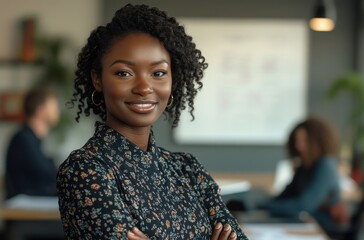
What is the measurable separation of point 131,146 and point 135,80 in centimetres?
14

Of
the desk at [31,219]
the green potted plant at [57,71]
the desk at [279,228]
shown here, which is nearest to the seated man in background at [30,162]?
the desk at [31,219]

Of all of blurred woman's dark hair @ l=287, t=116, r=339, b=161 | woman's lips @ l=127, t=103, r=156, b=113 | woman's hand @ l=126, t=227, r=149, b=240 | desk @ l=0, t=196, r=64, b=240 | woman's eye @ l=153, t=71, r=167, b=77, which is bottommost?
desk @ l=0, t=196, r=64, b=240

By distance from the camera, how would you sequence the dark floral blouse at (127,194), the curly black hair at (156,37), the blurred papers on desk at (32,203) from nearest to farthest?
the dark floral blouse at (127,194) < the curly black hair at (156,37) < the blurred papers on desk at (32,203)

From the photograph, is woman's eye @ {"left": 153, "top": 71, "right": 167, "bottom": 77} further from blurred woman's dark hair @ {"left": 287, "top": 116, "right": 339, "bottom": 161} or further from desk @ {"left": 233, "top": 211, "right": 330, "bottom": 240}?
blurred woman's dark hair @ {"left": 287, "top": 116, "right": 339, "bottom": 161}

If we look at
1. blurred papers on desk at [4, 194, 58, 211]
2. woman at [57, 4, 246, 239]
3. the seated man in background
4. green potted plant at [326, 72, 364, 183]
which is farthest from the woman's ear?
green potted plant at [326, 72, 364, 183]

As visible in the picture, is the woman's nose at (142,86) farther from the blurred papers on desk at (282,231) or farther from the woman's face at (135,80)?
the blurred papers on desk at (282,231)

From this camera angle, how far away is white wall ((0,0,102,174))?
7.71 meters

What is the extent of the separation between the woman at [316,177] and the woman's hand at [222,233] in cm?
283

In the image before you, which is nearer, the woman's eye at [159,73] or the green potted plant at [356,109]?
the woman's eye at [159,73]

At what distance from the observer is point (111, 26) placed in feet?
4.58

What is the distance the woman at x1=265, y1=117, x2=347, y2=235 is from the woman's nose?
122 inches

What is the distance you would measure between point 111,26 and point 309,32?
6.49m

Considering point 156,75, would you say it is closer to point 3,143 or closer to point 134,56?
point 134,56

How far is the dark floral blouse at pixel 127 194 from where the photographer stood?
1.28m
